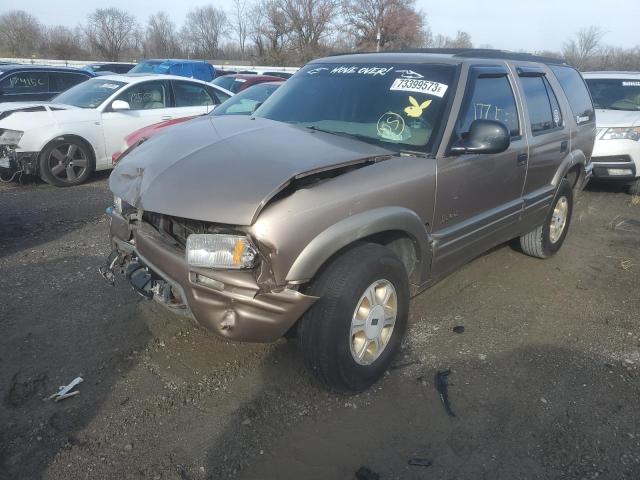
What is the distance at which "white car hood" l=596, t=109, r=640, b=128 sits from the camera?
Result: 24.6 ft

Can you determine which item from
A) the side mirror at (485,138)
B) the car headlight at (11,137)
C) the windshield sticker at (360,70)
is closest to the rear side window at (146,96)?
the car headlight at (11,137)

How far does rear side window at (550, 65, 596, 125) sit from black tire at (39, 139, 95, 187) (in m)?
6.34

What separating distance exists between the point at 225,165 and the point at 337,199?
62 cm

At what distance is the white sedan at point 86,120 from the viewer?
7.06m

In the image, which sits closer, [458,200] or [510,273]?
[458,200]

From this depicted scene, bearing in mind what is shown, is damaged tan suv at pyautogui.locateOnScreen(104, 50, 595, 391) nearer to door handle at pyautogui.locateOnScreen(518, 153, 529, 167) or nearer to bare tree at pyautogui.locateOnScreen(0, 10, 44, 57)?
door handle at pyautogui.locateOnScreen(518, 153, 529, 167)

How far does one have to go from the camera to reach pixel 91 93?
8133mm

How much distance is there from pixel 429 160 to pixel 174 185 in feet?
4.93

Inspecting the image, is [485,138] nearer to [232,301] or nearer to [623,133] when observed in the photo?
[232,301]

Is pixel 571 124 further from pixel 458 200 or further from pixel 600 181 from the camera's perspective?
pixel 600 181

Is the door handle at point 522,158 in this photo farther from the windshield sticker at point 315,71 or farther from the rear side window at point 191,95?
the rear side window at point 191,95

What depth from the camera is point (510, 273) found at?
15.6 feet

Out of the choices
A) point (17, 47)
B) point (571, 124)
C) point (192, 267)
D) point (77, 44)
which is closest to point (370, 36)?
point (77, 44)

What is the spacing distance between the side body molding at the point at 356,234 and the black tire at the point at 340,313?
10 cm
